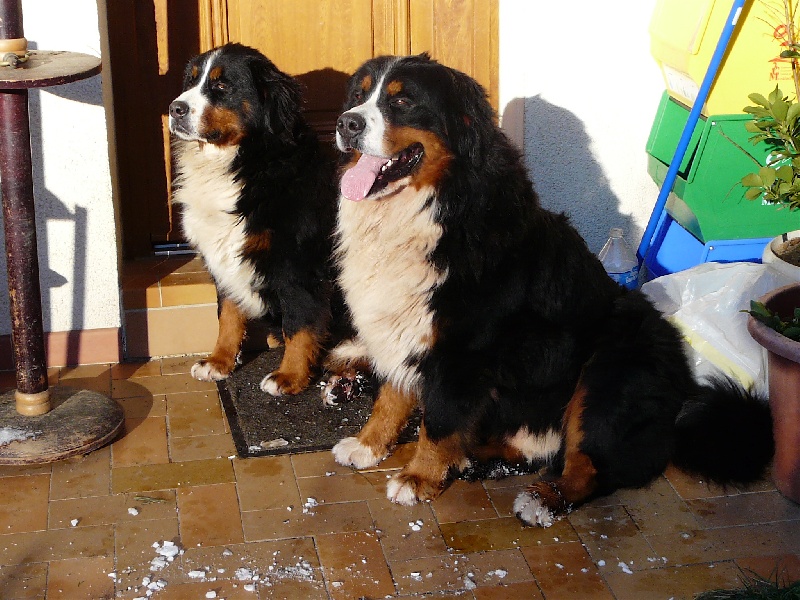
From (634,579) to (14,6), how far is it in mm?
2360

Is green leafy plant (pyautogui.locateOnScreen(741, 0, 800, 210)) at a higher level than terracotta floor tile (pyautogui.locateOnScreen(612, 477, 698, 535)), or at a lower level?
higher

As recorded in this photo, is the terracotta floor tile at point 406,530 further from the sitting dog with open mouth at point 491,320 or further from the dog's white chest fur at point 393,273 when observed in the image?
the dog's white chest fur at point 393,273

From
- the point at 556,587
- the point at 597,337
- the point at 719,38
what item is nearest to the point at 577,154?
the point at 719,38

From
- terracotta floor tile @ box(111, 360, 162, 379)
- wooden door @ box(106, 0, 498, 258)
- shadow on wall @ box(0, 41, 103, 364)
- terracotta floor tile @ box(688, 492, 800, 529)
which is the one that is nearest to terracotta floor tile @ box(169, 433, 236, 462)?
terracotta floor tile @ box(111, 360, 162, 379)

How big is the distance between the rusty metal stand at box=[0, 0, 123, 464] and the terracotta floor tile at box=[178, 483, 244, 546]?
433 mm

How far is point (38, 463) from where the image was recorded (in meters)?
2.97

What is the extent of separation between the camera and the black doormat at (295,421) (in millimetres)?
3064

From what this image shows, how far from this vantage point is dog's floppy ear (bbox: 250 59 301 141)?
3.14 meters

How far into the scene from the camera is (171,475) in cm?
294

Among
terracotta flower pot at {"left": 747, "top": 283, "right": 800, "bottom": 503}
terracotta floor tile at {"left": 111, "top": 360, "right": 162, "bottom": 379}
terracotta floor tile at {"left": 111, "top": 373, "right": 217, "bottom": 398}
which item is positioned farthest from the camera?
terracotta floor tile at {"left": 111, "top": 360, "right": 162, "bottom": 379}

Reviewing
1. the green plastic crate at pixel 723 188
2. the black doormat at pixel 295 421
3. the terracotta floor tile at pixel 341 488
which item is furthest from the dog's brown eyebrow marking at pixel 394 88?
the green plastic crate at pixel 723 188

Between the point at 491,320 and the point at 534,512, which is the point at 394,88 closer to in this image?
the point at 491,320

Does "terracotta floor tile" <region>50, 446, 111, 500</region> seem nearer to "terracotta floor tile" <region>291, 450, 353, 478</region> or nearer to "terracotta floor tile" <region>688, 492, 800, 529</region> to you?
"terracotta floor tile" <region>291, 450, 353, 478</region>

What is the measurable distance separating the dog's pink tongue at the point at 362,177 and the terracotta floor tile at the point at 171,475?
0.98 m
